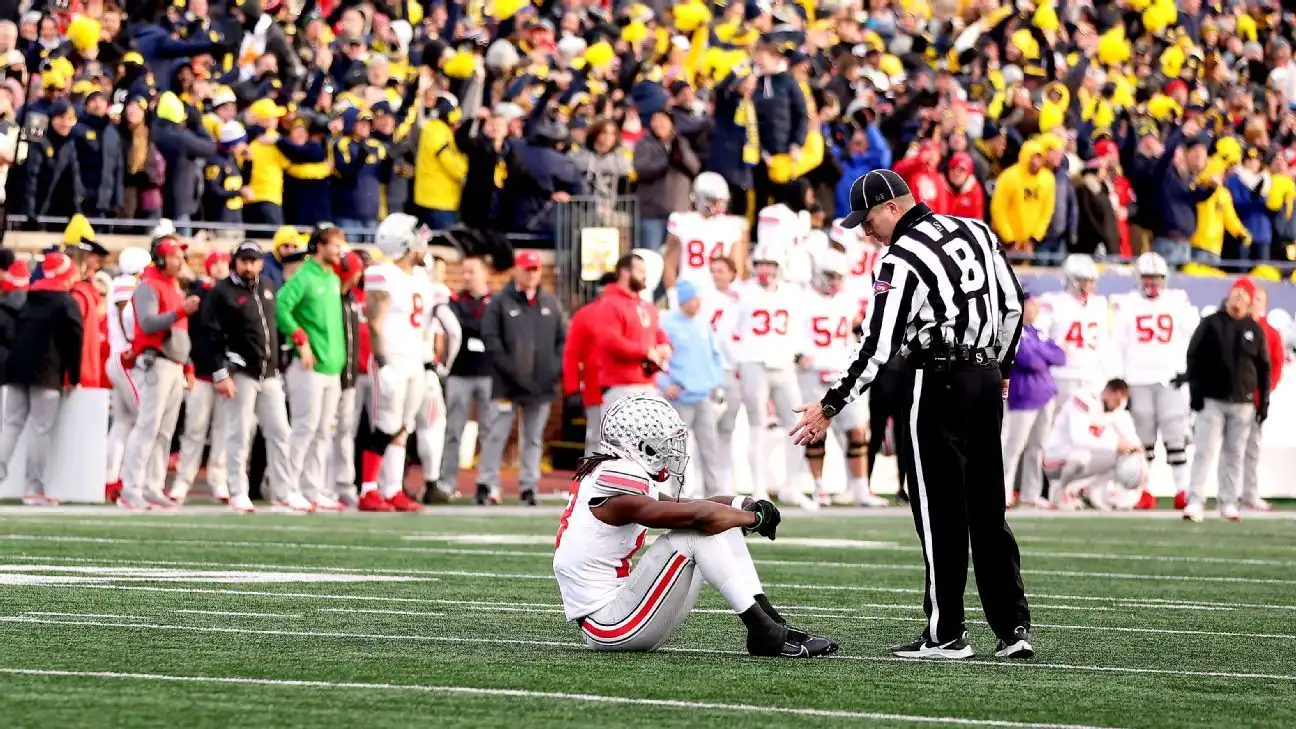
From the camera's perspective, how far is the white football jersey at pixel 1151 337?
22078mm

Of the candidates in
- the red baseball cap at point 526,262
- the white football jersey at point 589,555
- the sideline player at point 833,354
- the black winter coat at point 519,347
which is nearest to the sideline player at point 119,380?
the black winter coat at point 519,347

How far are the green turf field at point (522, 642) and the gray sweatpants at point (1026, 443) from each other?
239 inches

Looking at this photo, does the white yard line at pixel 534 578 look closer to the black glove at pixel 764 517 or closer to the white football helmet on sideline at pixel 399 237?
the black glove at pixel 764 517

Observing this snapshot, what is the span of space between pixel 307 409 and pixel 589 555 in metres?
9.35

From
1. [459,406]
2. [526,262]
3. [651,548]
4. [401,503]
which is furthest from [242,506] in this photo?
[651,548]

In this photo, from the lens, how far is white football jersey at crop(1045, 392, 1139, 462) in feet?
70.2

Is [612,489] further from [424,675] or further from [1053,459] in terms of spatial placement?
[1053,459]

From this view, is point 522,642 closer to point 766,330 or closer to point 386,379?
point 386,379

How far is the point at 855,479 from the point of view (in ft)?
67.4

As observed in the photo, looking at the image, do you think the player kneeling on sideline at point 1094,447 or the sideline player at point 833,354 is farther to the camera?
the player kneeling on sideline at point 1094,447

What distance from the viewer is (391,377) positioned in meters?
18.2

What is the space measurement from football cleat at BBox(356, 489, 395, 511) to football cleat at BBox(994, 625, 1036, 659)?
10257mm

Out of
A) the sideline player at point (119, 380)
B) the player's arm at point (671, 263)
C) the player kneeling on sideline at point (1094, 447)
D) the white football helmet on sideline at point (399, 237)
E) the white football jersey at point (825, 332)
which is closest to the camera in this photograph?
the sideline player at point (119, 380)

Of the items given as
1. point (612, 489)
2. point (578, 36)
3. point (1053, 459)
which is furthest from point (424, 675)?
point (578, 36)
